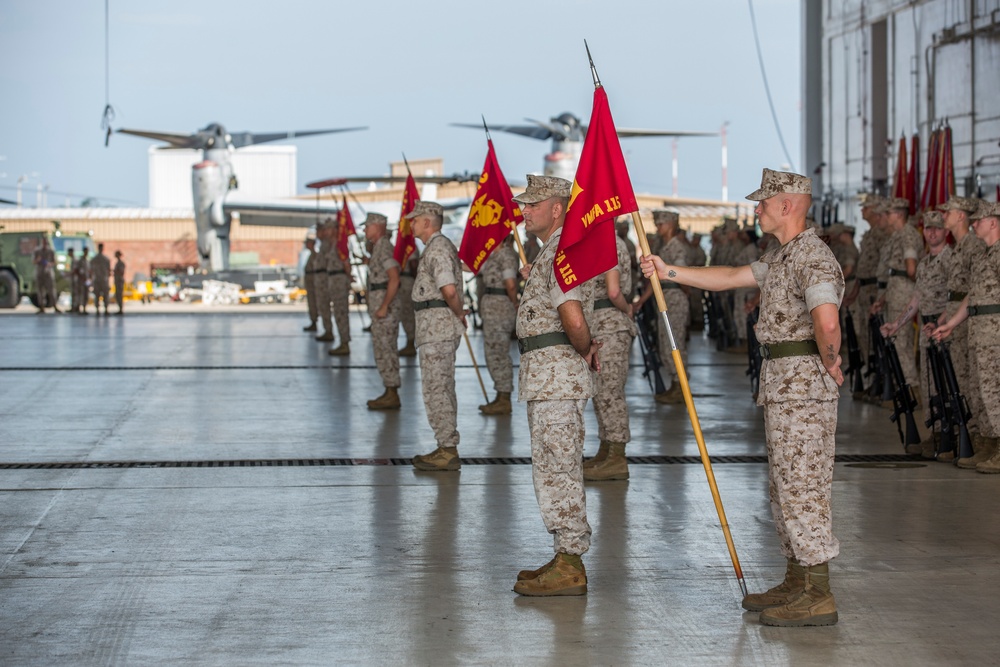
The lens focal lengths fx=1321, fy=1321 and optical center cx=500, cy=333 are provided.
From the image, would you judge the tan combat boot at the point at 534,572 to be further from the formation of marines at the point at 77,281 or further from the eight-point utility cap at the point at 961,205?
the formation of marines at the point at 77,281

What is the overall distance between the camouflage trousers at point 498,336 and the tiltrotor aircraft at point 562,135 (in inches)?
1079

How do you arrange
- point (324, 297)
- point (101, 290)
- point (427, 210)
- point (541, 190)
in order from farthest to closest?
point (101, 290)
point (324, 297)
point (427, 210)
point (541, 190)

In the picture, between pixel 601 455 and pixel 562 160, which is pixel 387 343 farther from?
pixel 562 160

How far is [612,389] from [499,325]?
3389mm

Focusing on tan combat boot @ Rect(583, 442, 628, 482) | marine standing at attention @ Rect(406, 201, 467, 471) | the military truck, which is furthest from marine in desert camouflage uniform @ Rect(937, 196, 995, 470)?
the military truck

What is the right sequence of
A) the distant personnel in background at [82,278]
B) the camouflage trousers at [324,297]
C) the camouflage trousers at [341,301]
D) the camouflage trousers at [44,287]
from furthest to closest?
the camouflage trousers at [44,287] < the distant personnel in background at [82,278] < the camouflage trousers at [324,297] < the camouflage trousers at [341,301]

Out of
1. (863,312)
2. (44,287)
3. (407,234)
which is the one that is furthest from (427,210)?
(44,287)

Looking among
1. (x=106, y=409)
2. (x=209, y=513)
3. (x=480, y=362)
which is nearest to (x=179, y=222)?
(x=480, y=362)

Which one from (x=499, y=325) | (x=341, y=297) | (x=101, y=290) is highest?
(x=101, y=290)

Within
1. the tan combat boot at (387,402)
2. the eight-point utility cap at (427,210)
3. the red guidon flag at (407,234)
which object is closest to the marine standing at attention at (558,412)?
the eight-point utility cap at (427,210)

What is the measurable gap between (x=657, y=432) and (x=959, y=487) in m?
2.91

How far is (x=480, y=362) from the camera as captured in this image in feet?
55.0

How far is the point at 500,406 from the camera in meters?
10.9

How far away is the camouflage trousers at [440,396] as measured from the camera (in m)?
7.98
